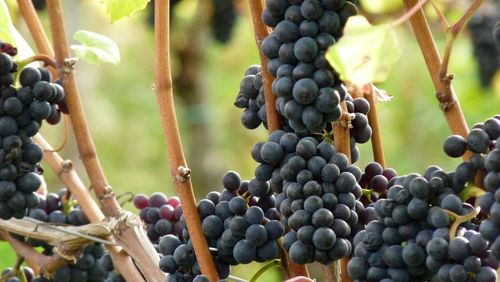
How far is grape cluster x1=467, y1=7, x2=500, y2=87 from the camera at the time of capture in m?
3.23

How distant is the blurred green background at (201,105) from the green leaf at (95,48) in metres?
1.46

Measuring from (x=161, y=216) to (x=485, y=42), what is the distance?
2.26m

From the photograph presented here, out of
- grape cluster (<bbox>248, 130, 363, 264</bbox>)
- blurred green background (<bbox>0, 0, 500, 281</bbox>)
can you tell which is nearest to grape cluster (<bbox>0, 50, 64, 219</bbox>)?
grape cluster (<bbox>248, 130, 363, 264</bbox>)

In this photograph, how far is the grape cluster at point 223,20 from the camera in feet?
11.2

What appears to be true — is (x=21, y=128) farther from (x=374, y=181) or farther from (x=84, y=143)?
(x=374, y=181)

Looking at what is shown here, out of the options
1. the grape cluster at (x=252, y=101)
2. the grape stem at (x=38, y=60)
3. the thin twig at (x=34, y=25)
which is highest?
the thin twig at (x=34, y=25)

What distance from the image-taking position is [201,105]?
5250mm

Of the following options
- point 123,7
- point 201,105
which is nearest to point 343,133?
point 123,7

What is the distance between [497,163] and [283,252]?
1.11ft

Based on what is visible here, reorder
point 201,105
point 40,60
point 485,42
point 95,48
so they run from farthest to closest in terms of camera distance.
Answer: point 201,105 < point 485,42 < point 95,48 < point 40,60

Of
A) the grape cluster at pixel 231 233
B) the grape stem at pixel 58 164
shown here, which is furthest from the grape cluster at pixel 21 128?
the grape cluster at pixel 231 233

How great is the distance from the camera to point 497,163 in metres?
0.76

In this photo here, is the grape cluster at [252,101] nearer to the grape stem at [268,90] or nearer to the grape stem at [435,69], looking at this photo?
the grape stem at [268,90]

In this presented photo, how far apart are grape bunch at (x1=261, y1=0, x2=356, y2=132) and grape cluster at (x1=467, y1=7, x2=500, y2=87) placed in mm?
2392
